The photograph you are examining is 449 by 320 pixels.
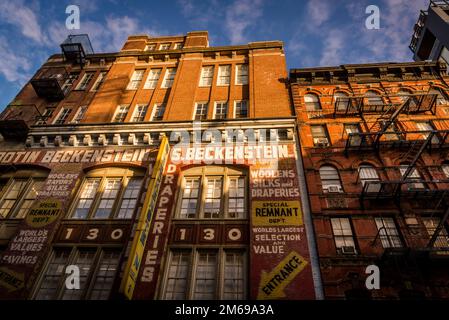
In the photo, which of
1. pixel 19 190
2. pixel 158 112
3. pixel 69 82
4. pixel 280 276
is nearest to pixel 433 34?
pixel 158 112

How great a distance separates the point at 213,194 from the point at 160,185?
272 centimetres

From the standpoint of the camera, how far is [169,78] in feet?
74.6

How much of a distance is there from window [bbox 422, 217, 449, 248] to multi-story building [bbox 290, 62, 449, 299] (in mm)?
42

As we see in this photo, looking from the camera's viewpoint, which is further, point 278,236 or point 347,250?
point 347,250

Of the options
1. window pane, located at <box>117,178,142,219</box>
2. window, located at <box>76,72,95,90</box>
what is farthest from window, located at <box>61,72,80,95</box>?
window pane, located at <box>117,178,142,219</box>

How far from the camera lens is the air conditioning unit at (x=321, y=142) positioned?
17.1m

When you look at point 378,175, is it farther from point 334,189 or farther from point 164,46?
point 164,46

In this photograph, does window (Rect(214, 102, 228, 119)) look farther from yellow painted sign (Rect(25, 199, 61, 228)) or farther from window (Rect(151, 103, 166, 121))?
yellow painted sign (Rect(25, 199, 61, 228))

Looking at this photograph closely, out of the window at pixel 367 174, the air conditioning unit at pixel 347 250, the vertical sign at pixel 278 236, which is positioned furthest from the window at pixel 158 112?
the air conditioning unit at pixel 347 250

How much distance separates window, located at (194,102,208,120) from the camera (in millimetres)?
19181

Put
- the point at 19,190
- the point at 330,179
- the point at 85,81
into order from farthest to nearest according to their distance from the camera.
→ the point at 85,81 → the point at 19,190 → the point at 330,179

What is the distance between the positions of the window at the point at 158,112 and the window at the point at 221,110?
366cm
